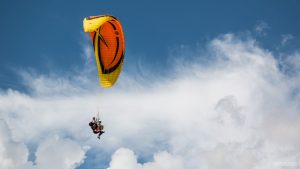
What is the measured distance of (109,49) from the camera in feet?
251

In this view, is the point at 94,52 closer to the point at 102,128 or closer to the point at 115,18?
the point at 115,18

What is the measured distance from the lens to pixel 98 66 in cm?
7519

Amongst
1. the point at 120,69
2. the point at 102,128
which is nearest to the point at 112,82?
the point at 120,69

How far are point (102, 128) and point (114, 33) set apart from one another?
547 inches

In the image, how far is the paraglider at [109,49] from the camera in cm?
7525

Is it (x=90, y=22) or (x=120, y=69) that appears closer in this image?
(x=90, y=22)

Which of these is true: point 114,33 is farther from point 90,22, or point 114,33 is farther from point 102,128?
point 102,128

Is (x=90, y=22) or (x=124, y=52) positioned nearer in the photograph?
(x=90, y=22)

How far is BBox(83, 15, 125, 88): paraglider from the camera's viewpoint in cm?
7525

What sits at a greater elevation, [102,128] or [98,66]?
[98,66]

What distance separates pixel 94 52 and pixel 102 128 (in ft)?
37.1

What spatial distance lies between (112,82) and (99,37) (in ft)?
21.5

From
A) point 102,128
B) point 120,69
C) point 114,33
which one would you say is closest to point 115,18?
point 114,33

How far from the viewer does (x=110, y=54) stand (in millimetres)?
76625
